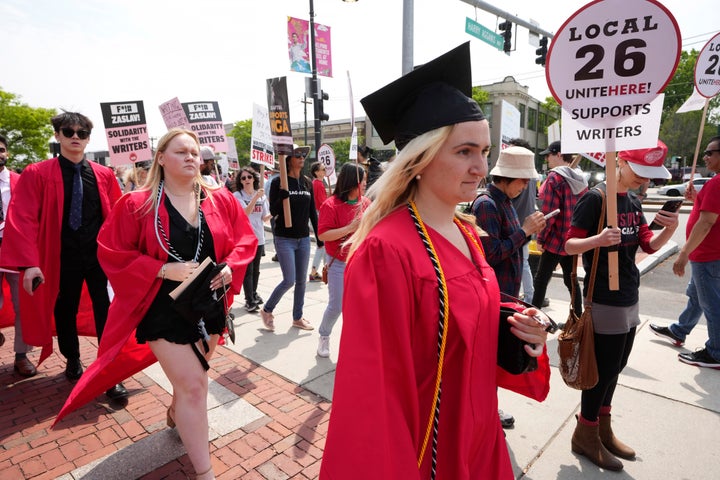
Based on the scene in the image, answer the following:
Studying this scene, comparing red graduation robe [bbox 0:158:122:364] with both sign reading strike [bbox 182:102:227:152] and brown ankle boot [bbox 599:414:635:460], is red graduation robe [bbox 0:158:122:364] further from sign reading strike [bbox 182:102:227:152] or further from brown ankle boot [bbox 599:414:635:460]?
brown ankle boot [bbox 599:414:635:460]

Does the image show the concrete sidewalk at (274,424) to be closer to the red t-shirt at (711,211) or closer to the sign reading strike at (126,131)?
the red t-shirt at (711,211)

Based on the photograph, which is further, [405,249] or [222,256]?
[222,256]

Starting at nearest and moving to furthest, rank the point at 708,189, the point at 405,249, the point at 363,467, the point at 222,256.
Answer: the point at 363,467, the point at 405,249, the point at 222,256, the point at 708,189

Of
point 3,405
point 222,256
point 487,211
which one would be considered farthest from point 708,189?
point 3,405

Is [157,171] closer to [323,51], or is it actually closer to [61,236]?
[61,236]

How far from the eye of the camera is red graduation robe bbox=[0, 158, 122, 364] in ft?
11.4

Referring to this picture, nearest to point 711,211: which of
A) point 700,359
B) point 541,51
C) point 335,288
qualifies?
point 700,359

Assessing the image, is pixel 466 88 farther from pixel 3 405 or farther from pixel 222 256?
pixel 3 405

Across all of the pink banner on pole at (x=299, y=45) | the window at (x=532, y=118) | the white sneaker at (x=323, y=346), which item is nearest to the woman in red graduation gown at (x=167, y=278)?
the white sneaker at (x=323, y=346)

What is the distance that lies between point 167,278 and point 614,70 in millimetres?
2855

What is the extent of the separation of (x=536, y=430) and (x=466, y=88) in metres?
2.66

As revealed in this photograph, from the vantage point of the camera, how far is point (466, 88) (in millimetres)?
1613

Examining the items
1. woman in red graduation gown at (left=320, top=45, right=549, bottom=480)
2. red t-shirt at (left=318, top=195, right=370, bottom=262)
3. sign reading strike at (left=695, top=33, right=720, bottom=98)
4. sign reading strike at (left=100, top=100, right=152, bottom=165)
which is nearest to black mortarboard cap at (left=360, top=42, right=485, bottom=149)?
woman in red graduation gown at (left=320, top=45, right=549, bottom=480)

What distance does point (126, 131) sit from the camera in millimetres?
5191
